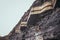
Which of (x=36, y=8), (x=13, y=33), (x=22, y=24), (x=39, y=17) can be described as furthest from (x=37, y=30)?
(x=13, y=33)

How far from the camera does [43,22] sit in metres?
3.71

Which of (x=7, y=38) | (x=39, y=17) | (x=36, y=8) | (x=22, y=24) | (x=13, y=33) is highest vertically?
(x=36, y=8)

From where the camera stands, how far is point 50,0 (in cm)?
351

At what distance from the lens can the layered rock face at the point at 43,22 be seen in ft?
10.8

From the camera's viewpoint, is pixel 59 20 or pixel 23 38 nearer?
pixel 59 20

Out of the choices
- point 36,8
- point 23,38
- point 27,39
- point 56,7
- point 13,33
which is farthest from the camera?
point 13,33

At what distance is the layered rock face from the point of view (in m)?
3.29

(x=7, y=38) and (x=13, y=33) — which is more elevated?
(x=13, y=33)

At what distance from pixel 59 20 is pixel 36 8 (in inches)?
35.8

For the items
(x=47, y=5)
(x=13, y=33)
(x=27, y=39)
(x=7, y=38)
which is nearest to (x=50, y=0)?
(x=47, y=5)

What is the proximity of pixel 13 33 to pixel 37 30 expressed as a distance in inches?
78.5

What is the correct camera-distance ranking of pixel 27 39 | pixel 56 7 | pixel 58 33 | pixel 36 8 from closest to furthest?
1. pixel 58 33
2. pixel 56 7
3. pixel 36 8
4. pixel 27 39

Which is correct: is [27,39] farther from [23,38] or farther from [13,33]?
[13,33]

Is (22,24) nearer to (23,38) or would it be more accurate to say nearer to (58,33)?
(23,38)
